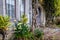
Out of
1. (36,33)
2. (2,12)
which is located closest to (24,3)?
(36,33)

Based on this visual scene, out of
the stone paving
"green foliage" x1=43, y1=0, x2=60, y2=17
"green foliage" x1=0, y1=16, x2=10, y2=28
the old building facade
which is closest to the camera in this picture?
"green foliage" x1=0, y1=16, x2=10, y2=28

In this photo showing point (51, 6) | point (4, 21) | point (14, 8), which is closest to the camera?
point (4, 21)

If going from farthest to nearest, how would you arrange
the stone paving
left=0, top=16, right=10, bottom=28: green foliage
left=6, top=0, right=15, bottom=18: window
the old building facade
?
1. the stone paving
2. left=6, top=0, right=15, bottom=18: window
3. the old building facade
4. left=0, top=16, right=10, bottom=28: green foliage

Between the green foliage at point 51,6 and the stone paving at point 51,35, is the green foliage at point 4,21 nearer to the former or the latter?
the stone paving at point 51,35

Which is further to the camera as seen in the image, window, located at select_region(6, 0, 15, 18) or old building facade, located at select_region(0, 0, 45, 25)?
window, located at select_region(6, 0, 15, 18)

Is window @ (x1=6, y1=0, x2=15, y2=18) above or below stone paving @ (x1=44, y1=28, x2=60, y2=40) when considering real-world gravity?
above

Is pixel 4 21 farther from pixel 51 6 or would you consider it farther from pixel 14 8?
pixel 51 6

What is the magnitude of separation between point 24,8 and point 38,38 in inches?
131

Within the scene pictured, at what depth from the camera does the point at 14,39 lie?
9.88 meters

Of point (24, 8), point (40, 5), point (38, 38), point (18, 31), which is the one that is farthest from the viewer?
point (40, 5)

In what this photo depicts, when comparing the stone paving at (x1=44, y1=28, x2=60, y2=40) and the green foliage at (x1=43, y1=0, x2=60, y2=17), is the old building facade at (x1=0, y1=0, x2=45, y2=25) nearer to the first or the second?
the stone paving at (x1=44, y1=28, x2=60, y2=40)

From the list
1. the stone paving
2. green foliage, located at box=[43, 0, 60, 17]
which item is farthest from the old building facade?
green foliage, located at box=[43, 0, 60, 17]

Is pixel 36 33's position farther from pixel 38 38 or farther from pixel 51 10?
pixel 51 10

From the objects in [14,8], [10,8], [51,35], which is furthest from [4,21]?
[51,35]
